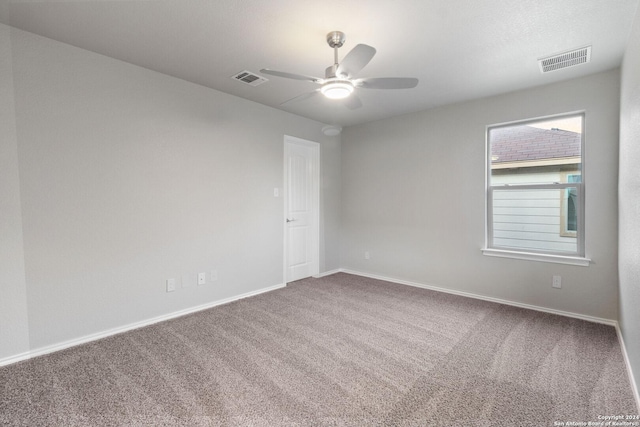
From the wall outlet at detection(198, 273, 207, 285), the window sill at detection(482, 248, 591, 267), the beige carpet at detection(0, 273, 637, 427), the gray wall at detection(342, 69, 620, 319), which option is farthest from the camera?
the wall outlet at detection(198, 273, 207, 285)

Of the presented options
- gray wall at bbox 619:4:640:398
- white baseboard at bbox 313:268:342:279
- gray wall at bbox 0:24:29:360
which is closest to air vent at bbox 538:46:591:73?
gray wall at bbox 619:4:640:398

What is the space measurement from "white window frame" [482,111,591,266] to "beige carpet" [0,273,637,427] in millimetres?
615

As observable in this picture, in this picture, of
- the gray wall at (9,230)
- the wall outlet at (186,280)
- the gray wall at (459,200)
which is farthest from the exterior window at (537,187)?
the gray wall at (9,230)

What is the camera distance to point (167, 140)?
119 inches

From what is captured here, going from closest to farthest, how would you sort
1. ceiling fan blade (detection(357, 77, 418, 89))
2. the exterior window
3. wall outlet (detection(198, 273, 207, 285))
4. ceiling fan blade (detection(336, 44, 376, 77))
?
ceiling fan blade (detection(336, 44, 376, 77)) → ceiling fan blade (detection(357, 77, 418, 89)) → the exterior window → wall outlet (detection(198, 273, 207, 285))

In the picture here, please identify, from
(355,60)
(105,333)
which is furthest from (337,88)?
(105,333)

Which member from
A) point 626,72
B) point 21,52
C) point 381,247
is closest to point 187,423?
point 21,52

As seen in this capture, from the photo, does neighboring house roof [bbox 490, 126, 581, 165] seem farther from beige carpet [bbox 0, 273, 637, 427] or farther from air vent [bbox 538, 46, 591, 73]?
beige carpet [bbox 0, 273, 637, 427]

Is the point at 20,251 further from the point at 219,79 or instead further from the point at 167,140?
the point at 219,79

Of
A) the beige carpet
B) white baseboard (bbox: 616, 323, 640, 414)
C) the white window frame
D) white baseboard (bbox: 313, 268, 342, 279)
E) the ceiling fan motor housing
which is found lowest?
the beige carpet

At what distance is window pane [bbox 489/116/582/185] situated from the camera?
3137mm

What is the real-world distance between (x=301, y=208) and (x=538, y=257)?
3.06 metres

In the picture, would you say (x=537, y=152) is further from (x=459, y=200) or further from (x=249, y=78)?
(x=249, y=78)

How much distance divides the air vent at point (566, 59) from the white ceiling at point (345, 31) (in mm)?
71
